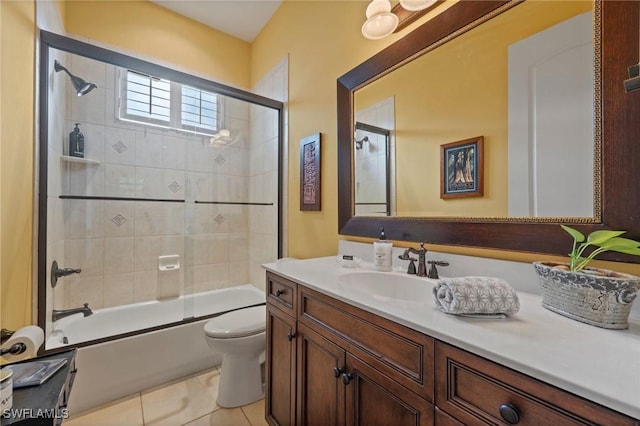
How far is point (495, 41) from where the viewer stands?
1051mm

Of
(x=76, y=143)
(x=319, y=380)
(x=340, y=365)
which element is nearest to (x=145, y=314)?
(x=76, y=143)

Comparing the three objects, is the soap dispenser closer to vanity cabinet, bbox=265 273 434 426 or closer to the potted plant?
vanity cabinet, bbox=265 273 434 426

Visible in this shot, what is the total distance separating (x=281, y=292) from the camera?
4.20ft

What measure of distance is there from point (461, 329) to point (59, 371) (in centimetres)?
116

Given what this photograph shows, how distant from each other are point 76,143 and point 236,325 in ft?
6.22

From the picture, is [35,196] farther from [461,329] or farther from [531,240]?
[531,240]

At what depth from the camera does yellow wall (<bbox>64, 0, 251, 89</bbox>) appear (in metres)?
2.24

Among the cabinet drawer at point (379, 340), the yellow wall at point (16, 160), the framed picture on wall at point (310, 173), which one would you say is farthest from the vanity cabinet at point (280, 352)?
the yellow wall at point (16, 160)

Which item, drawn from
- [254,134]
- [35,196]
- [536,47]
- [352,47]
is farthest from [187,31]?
[536,47]

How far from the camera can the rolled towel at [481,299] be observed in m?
0.69

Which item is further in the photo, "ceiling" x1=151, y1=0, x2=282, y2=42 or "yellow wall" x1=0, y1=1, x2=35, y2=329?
"ceiling" x1=151, y1=0, x2=282, y2=42

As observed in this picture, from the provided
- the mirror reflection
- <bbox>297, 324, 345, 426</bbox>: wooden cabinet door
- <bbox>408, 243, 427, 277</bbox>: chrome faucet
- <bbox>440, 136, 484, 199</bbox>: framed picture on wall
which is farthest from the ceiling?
<bbox>297, 324, 345, 426</bbox>: wooden cabinet door

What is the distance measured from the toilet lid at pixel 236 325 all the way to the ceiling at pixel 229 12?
8.72ft

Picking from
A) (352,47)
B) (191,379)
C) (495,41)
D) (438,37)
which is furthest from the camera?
(191,379)
